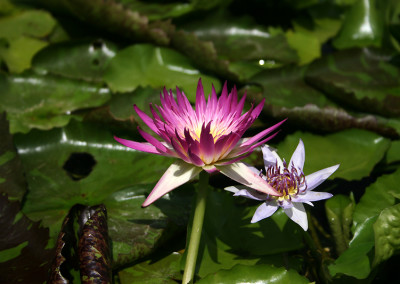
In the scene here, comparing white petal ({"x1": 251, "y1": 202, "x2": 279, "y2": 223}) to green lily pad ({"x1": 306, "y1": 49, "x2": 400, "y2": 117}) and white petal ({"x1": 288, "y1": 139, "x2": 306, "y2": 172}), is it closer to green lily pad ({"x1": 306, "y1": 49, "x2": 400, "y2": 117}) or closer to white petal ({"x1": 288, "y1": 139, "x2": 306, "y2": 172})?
white petal ({"x1": 288, "y1": 139, "x2": 306, "y2": 172})

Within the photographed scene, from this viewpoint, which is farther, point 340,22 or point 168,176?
point 340,22

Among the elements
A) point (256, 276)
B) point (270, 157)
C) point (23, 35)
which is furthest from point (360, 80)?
point (23, 35)

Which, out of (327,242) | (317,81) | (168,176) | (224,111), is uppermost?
(224,111)

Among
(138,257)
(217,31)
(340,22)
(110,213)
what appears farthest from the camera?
(340,22)

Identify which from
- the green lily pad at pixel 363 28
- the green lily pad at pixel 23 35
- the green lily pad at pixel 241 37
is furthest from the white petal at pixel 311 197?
the green lily pad at pixel 23 35

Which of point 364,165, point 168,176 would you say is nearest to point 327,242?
point 364,165

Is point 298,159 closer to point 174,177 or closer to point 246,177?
point 246,177

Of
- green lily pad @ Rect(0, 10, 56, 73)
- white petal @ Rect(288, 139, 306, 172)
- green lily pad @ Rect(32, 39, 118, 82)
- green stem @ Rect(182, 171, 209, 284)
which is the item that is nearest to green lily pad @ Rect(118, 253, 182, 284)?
green stem @ Rect(182, 171, 209, 284)

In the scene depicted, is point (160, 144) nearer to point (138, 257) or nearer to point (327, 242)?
point (138, 257)
